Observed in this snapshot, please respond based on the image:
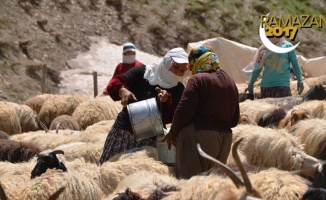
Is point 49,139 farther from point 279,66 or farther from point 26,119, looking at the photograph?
point 26,119

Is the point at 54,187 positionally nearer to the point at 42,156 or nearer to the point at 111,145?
the point at 42,156

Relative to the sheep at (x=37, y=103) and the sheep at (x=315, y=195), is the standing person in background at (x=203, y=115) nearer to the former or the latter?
the sheep at (x=315, y=195)

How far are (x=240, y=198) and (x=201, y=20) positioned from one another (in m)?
27.3

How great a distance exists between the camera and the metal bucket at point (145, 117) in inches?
295

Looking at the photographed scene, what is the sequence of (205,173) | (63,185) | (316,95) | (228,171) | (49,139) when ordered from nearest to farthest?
(228,171), (205,173), (63,185), (316,95), (49,139)

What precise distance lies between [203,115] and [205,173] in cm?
65

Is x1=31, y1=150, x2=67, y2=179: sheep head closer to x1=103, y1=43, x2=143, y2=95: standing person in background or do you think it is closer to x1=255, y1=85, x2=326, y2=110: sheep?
x1=255, y1=85, x2=326, y2=110: sheep

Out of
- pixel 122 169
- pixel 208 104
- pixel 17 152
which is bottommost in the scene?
pixel 17 152

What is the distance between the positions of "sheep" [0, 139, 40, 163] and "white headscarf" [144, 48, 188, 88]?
239 cm

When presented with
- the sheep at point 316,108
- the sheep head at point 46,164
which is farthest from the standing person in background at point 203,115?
the sheep at point 316,108

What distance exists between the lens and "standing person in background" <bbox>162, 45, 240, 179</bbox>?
6.61m

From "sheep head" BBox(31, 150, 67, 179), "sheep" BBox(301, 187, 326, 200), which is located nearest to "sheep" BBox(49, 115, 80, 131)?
"sheep head" BBox(31, 150, 67, 179)

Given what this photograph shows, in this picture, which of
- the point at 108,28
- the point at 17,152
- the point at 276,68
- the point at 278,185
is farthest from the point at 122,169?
the point at 108,28

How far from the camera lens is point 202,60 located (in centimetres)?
677
